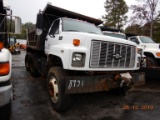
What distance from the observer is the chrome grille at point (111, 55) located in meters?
3.77

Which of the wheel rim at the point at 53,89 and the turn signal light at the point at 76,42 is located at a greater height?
the turn signal light at the point at 76,42

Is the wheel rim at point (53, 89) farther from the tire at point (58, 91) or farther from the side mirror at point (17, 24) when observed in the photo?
the side mirror at point (17, 24)

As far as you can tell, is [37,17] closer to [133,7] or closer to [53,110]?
[53,110]

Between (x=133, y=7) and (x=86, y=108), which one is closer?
(x=86, y=108)

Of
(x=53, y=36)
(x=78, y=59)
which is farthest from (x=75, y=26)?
(x=78, y=59)

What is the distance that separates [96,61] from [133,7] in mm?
28601

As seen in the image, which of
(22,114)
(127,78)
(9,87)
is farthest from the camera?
(127,78)

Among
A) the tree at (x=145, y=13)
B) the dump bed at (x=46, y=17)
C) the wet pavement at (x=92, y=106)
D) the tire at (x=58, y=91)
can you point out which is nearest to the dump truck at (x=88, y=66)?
the tire at (x=58, y=91)

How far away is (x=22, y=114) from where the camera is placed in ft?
12.6

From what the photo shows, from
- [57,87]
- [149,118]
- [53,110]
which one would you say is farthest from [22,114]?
[149,118]

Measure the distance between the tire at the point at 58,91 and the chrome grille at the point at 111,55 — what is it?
2.43 feet

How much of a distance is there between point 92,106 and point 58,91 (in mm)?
1171
